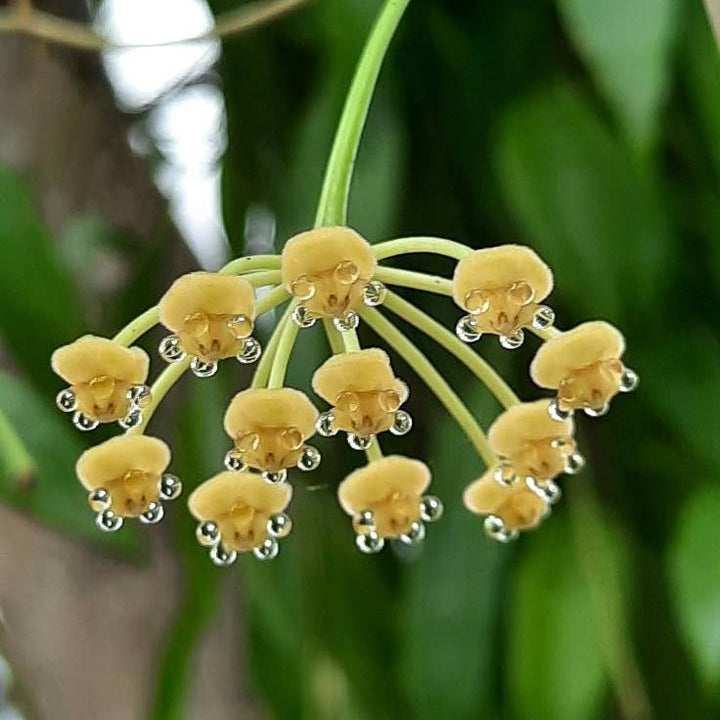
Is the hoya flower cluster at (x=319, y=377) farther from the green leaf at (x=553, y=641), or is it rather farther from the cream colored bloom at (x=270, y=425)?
the green leaf at (x=553, y=641)

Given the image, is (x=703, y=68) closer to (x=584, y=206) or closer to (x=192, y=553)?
(x=584, y=206)

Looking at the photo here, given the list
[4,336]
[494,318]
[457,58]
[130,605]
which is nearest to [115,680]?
[130,605]

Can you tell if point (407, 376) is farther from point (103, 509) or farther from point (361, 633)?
point (103, 509)

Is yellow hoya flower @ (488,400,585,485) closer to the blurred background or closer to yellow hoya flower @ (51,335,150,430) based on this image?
yellow hoya flower @ (51,335,150,430)

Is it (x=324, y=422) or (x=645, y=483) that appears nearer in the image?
(x=324, y=422)

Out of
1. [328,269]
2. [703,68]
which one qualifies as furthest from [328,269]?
[703,68]

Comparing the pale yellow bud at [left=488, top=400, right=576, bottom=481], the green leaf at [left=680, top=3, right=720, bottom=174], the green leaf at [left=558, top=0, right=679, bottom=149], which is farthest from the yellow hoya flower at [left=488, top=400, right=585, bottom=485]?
the green leaf at [left=680, top=3, right=720, bottom=174]
